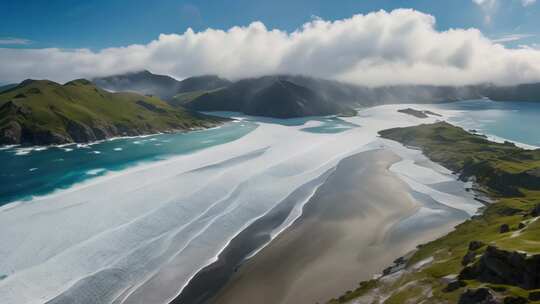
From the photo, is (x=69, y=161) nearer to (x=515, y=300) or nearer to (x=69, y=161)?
(x=69, y=161)

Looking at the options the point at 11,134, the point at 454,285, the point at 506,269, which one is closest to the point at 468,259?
the point at 454,285

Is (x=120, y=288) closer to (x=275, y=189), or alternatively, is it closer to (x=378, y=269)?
(x=378, y=269)

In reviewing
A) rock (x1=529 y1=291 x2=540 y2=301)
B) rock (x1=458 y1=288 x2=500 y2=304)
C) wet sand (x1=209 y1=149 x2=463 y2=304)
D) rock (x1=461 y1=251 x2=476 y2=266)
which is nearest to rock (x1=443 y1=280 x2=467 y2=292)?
rock (x1=458 y1=288 x2=500 y2=304)

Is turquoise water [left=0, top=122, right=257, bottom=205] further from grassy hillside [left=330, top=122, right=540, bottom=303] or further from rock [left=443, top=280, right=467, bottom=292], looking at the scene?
rock [left=443, top=280, right=467, bottom=292]

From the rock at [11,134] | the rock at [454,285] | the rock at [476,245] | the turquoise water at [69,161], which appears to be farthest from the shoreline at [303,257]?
the rock at [11,134]

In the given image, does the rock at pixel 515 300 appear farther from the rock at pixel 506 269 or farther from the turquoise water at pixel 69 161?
the turquoise water at pixel 69 161
